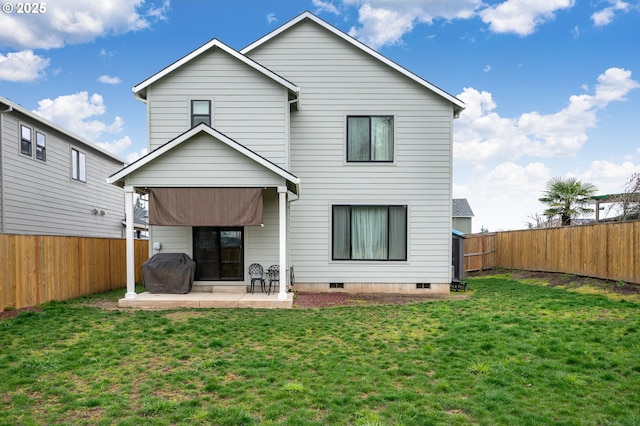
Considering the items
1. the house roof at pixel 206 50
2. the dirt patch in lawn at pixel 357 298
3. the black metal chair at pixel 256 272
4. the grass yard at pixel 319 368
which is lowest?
the dirt patch in lawn at pixel 357 298

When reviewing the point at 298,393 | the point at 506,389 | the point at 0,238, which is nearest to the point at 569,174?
the point at 506,389

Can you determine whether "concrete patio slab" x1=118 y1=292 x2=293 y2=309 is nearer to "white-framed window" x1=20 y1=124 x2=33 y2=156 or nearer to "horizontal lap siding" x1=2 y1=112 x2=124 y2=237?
"horizontal lap siding" x1=2 y1=112 x2=124 y2=237

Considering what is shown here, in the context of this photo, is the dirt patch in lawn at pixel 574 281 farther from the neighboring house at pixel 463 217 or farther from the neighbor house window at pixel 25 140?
the neighbor house window at pixel 25 140

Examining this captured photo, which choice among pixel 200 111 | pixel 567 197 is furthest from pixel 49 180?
pixel 567 197

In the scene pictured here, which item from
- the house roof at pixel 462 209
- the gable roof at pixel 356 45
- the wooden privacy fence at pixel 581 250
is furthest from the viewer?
the house roof at pixel 462 209

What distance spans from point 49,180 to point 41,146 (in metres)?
1.38

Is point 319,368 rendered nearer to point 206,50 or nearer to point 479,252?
point 206,50

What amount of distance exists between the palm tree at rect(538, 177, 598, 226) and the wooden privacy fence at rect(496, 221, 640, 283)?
3.36m

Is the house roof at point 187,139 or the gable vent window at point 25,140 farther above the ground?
the gable vent window at point 25,140

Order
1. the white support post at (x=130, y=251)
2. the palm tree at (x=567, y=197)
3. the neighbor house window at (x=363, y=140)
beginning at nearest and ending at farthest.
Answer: the white support post at (x=130, y=251), the neighbor house window at (x=363, y=140), the palm tree at (x=567, y=197)

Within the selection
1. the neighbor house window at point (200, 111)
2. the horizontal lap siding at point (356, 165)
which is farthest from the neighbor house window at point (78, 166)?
the horizontal lap siding at point (356, 165)

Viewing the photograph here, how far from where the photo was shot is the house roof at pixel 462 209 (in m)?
34.9

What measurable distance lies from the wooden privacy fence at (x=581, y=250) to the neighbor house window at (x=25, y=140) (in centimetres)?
2054

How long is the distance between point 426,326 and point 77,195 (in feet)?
56.5
